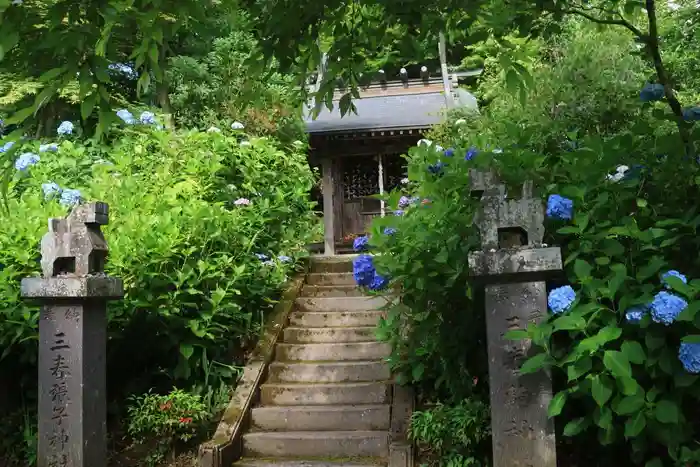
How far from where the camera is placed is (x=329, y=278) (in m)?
7.11

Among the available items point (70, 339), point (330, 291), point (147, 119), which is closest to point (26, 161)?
point (147, 119)

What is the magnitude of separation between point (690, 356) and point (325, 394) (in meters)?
3.15

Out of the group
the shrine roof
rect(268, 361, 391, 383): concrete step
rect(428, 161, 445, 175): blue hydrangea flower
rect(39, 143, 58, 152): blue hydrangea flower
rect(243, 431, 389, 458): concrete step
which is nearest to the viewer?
rect(428, 161, 445, 175): blue hydrangea flower

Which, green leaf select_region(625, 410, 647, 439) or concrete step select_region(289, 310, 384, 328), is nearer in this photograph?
green leaf select_region(625, 410, 647, 439)

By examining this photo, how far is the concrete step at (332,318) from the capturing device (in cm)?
613

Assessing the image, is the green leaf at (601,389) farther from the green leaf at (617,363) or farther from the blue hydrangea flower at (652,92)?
the blue hydrangea flower at (652,92)

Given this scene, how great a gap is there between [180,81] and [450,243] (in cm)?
875

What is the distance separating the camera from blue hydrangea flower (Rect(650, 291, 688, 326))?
249 centimetres

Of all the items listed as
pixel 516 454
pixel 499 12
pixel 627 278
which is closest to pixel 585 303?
pixel 627 278

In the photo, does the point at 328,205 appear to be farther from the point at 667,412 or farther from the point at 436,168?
the point at 667,412

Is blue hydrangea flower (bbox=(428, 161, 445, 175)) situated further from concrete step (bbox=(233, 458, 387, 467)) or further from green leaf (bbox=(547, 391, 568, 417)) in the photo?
concrete step (bbox=(233, 458, 387, 467))

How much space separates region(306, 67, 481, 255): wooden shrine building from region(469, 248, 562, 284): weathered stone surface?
354 inches

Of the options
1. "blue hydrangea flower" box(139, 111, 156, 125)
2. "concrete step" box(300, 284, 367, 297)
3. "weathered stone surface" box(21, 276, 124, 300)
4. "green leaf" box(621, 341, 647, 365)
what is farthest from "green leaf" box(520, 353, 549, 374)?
"blue hydrangea flower" box(139, 111, 156, 125)

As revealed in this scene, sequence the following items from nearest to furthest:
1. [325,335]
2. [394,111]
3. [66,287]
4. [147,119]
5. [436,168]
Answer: [66,287], [436,168], [325,335], [147,119], [394,111]
